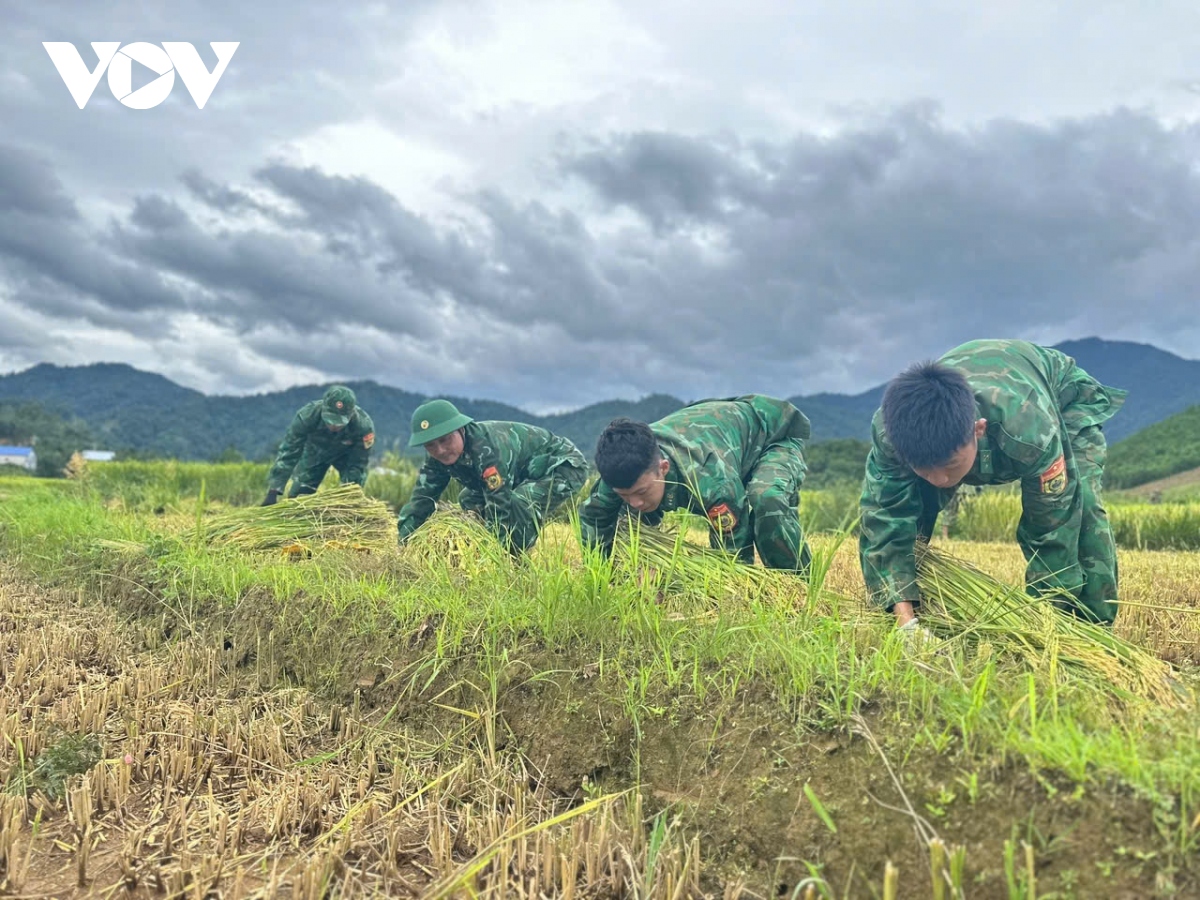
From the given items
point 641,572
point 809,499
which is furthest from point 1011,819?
point 809,499

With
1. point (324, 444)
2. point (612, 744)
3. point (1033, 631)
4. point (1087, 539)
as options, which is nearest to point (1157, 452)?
point (324, 444)

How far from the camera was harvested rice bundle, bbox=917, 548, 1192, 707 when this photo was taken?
8.43 feet

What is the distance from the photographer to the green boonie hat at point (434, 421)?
601cm

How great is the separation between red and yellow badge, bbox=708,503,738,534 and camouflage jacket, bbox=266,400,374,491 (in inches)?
257

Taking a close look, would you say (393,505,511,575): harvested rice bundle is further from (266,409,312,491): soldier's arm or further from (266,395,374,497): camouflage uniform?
(266,409,312,491): soldier's arm

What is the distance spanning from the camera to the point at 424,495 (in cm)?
650

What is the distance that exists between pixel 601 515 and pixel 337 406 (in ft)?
19.6

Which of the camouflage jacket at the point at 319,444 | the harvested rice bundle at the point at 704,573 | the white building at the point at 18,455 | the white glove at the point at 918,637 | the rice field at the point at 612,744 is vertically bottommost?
the white building at the point at 18,455

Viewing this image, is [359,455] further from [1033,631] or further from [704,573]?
[1033,631]

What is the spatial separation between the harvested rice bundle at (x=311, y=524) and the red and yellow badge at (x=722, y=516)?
293cm

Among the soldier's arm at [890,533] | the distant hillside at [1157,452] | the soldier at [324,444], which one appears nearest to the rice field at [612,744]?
the soldier's arm at [890,533]

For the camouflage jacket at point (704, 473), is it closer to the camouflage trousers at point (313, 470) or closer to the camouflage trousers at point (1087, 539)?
the camouflage trousers at point (1087, 539)

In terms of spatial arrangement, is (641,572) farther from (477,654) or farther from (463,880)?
(463,880)

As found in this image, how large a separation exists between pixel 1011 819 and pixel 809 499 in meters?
12.3
